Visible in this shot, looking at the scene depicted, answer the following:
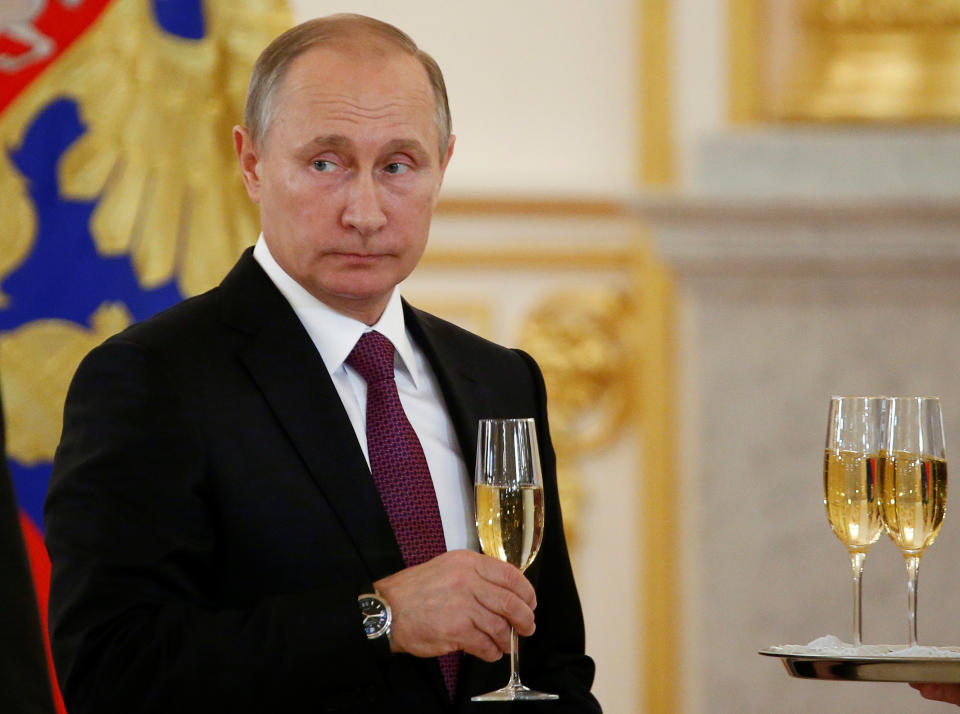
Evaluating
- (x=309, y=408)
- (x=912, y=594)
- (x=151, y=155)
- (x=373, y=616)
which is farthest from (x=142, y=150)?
(x=912, y=594)

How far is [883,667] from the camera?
1.62 meters

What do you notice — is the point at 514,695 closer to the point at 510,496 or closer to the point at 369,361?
the point at 510,496

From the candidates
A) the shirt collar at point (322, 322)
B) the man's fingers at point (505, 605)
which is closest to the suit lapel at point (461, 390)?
the shirt collar at point (322, 322)

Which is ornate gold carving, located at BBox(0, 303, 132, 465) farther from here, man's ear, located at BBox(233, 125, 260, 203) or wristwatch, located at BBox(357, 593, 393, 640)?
wristwatch, located at BBox(357, 593, 393, 640)

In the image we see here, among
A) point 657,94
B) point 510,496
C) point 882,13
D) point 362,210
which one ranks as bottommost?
point 510,496

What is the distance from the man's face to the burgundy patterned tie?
9cm

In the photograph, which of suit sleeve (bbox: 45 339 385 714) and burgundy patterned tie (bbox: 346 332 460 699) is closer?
suit sleeve (bbox: 45 339 385 714)

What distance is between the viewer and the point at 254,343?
1.79 metres

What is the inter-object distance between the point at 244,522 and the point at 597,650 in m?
2.53

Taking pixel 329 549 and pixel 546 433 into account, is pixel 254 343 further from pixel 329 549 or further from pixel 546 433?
pixel 546 433

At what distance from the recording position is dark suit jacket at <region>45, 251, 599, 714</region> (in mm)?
1586

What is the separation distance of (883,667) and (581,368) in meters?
2.43

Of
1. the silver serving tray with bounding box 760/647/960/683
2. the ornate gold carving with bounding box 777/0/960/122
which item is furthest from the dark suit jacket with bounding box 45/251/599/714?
the ornate gold carving with bounding box 777/0/960/122

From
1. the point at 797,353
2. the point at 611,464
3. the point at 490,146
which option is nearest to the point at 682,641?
the point at 611,464
